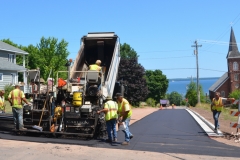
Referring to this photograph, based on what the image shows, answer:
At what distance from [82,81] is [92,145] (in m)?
3.15

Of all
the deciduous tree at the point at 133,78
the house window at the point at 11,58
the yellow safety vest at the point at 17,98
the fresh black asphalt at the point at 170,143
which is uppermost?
the house window at the point at 11,58

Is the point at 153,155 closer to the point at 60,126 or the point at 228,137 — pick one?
the point at 60,126

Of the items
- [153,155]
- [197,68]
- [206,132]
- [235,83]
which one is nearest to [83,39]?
[206,132]

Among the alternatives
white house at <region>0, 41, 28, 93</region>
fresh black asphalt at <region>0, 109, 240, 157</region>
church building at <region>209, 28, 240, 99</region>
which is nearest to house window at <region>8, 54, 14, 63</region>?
white house at <region>0, 41, 28, 93</region>

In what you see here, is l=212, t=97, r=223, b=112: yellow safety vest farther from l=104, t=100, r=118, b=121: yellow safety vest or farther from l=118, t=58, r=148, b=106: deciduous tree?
l=118, t=58, r=148, b=106: deciduous tree

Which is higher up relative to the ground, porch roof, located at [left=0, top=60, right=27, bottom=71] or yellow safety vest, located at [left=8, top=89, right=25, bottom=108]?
porch roof, located at [left=0, top=60, right=27, bottom=71]

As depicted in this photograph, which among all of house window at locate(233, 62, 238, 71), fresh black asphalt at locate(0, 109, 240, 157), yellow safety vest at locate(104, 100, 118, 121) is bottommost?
fresh black asphalt at locate(0, 109, 240, 157)

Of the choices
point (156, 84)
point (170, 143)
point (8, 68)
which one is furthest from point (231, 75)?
point (170, 143)

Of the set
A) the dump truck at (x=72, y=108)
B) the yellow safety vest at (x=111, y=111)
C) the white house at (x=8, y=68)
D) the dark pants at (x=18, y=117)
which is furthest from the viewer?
the white house at (x=8, y=68)

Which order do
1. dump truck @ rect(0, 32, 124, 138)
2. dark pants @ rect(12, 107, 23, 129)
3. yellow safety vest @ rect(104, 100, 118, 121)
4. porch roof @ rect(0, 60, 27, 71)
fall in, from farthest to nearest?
porch roof @ rect(0, 60, 27, 71), dark pants @ rect(12, 107, 23, 129), dump truck @ rect(0, 32, 124, 138), yellow safety vest @ rect(104, 100, 118, 121)

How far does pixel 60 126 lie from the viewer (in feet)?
34.9

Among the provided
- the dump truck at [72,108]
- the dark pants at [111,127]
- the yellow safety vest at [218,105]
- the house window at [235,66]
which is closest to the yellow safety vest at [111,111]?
the dark pants at [111,127]

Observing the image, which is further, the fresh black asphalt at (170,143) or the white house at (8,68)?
the white house at (8,68)

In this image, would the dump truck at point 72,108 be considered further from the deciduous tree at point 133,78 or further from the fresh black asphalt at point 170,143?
the deciduous tree at point 133,78
